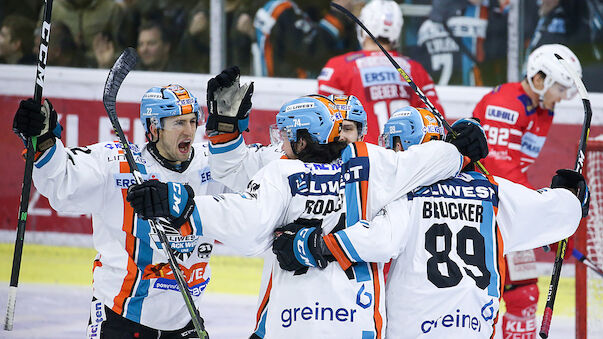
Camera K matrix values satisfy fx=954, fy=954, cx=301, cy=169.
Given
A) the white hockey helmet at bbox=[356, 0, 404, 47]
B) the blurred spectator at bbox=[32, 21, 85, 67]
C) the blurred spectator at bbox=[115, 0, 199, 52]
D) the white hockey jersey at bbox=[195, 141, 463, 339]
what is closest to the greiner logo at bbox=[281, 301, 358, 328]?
the white hockey jersey at bbox=[195, 141, 463, 339]

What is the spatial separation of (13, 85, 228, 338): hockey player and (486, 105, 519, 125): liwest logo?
5.45 ft

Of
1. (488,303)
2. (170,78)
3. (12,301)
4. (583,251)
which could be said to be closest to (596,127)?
(583,251)

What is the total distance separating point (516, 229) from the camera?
2885mm

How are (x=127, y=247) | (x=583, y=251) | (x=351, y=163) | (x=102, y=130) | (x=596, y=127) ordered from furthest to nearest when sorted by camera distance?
(x=102, y=130)
(x=596, y=127)
(x=583, y=251)
(x=127, y=247)
(x=351, y=163)

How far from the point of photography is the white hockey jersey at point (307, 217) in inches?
102

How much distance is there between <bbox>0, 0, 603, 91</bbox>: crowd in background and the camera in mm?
5996

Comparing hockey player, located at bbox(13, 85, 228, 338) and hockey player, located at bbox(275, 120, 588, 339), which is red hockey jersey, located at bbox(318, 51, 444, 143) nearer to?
hockey player, located at bbox(13, 85, 228, 338)

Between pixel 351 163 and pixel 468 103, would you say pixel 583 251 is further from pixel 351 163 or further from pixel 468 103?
pixel 351 163

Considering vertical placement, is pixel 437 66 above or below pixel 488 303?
above

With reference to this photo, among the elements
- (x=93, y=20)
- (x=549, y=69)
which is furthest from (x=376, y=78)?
(x=93, y=20)

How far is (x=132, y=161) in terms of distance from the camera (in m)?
2.76

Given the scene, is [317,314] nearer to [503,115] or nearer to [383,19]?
[503,115]

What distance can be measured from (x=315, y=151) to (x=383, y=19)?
7.08ft

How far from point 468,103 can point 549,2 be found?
0.83 meters
